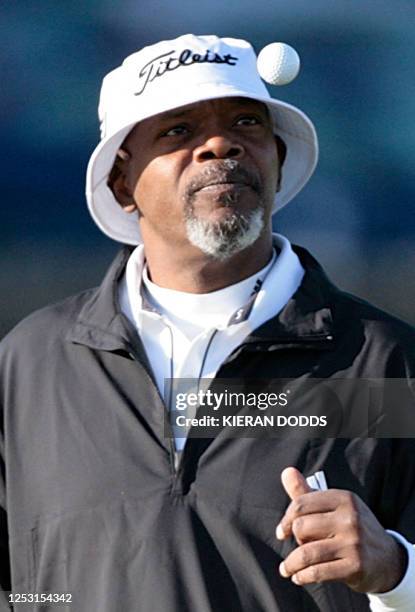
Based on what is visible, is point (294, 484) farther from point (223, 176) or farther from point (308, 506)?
point (223, 176)

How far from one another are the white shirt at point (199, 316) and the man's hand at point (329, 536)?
309 mm

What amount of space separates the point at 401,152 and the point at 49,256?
0.68 meters

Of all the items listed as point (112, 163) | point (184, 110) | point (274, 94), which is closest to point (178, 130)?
point (184, 110)

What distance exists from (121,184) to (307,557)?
785mm

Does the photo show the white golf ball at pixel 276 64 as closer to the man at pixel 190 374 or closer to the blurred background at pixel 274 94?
the man at pixel 190 374

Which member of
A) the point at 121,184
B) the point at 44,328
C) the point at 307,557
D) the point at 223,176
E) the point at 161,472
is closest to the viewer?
the point at 307,557

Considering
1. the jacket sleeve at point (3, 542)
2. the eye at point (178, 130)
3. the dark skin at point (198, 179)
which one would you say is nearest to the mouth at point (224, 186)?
the dark skin at point (198, 179)

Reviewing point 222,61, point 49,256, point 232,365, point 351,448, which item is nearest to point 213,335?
point 232,365

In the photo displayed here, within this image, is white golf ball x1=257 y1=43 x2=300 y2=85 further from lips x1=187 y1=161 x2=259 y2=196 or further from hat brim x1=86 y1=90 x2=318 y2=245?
lips x1=187 y1=161 x2=259 y2=196

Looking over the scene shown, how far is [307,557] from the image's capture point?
1.69 m

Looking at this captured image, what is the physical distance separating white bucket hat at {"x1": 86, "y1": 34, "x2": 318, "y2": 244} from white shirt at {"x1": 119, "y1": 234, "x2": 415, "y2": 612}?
6.7 inches

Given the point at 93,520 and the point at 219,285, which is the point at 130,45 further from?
the point at 93,520

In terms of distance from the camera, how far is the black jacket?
75.5 inches

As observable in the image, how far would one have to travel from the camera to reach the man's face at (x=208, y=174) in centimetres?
208
